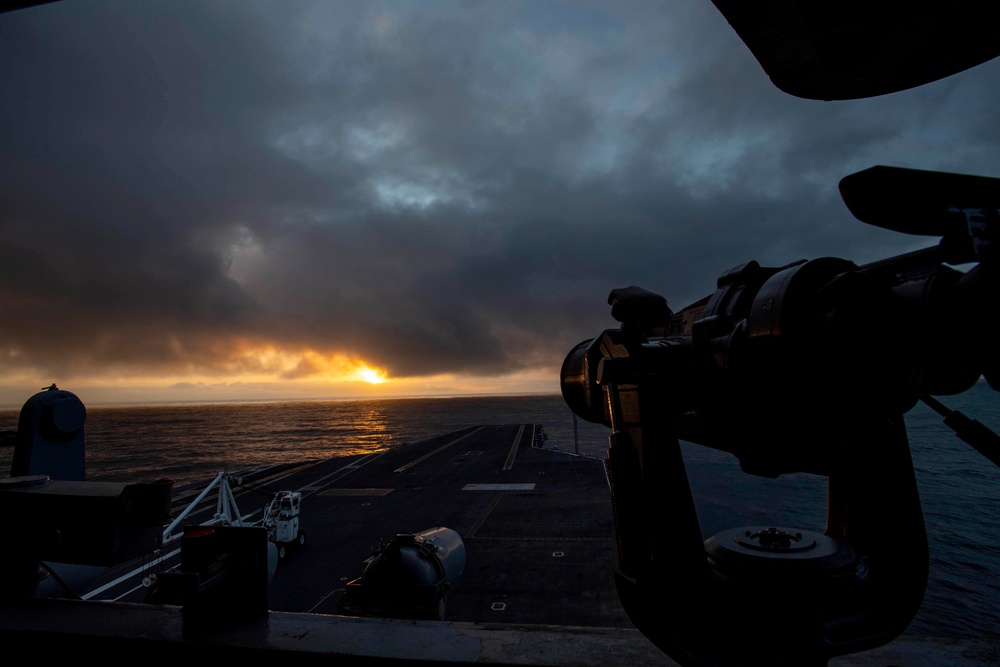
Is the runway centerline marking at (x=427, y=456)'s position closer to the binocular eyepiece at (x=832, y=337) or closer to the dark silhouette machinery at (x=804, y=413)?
the dark silhouette machinery at (x=804, y=413)

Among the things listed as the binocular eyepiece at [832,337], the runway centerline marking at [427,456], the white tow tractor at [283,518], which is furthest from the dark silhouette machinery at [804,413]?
the runway centerline marking at [427,456]

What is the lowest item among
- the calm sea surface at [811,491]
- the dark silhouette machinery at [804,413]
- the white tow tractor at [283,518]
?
→ the calm sea surface at [811,491]

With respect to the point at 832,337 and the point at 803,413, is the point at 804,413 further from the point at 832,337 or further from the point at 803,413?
the point at 832,337

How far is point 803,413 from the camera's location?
1689 mm

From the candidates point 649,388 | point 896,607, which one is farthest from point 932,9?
point 896,607

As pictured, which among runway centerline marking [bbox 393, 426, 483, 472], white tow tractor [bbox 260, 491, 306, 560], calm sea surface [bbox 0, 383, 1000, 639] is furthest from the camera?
runway centerline marking [bbox 393, 426, 483, 472]

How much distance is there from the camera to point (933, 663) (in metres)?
2.31

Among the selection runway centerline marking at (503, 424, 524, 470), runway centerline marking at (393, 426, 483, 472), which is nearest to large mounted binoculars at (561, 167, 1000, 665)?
runway centerline marking at (503, 424, 524, 470)

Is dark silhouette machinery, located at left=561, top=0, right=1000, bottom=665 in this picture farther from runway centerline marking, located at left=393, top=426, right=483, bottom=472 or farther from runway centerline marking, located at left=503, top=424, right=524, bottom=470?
runway centerline marking, located at left=393, top=426, right=483, bottom=472

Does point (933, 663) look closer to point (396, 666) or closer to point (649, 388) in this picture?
point (649, 388)

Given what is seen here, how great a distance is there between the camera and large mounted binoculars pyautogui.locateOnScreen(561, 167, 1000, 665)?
4.32 ft

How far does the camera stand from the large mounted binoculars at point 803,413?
132cm

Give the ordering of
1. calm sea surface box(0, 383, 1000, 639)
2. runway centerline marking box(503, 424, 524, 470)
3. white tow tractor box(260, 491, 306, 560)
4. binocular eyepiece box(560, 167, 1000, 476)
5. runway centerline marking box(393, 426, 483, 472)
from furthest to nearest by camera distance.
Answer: runway centerline marking box(393, 426, 483, 472), runway centerline marking box(503, 424, 524, 470), calm sea surface box(0, 383, 1000, 639), white tow tractor box(260, 491, 306, 560), binocular eyepiece box(560, 167, 1000, 476)

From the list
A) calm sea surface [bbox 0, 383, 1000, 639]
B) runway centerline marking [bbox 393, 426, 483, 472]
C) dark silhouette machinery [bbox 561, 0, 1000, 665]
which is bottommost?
calm sea surface [bbox 0, 383, 1000, 639]
